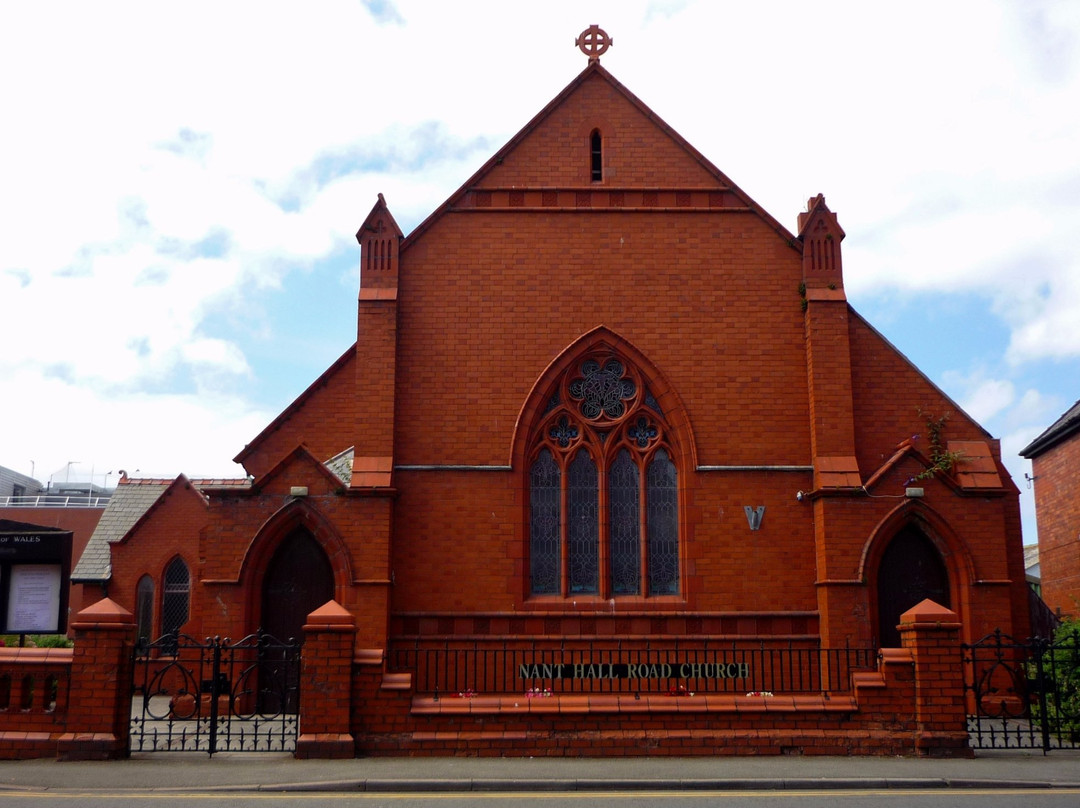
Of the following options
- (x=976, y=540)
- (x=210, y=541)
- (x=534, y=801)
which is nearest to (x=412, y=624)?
(x=210, y=541)

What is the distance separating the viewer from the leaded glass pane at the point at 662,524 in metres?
18.5

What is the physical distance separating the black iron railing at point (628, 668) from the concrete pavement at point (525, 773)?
14.3 ft

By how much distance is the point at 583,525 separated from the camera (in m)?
18.7

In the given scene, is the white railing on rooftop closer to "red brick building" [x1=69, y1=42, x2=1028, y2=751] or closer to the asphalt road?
"red brick building" [x1=69, y1=42, x2=1028, y2=751]

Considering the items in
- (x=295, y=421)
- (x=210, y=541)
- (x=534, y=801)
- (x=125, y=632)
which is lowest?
(x=534, y=801)

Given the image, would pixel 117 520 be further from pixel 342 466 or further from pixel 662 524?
pixel 662 524

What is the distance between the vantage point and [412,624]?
18031 mm

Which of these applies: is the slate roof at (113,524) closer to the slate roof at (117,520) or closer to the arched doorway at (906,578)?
the slate roof at (117,520)

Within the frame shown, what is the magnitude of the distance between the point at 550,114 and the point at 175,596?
54.5 ft

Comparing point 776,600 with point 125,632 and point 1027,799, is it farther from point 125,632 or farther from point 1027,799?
point 125,632

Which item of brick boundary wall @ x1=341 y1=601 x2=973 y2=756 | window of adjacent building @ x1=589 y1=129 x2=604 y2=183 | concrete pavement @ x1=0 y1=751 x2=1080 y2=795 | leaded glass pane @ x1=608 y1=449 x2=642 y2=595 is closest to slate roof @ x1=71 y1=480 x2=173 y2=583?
leaded glass pane @ x1=608 y1=449 x2=642 y2=595

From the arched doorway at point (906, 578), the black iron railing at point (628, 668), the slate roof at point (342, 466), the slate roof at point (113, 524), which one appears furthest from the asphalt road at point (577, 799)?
the slate roof at point (113, 524)

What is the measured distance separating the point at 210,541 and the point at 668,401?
795 cm

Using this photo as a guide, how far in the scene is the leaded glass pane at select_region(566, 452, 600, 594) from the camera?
60.7ft
